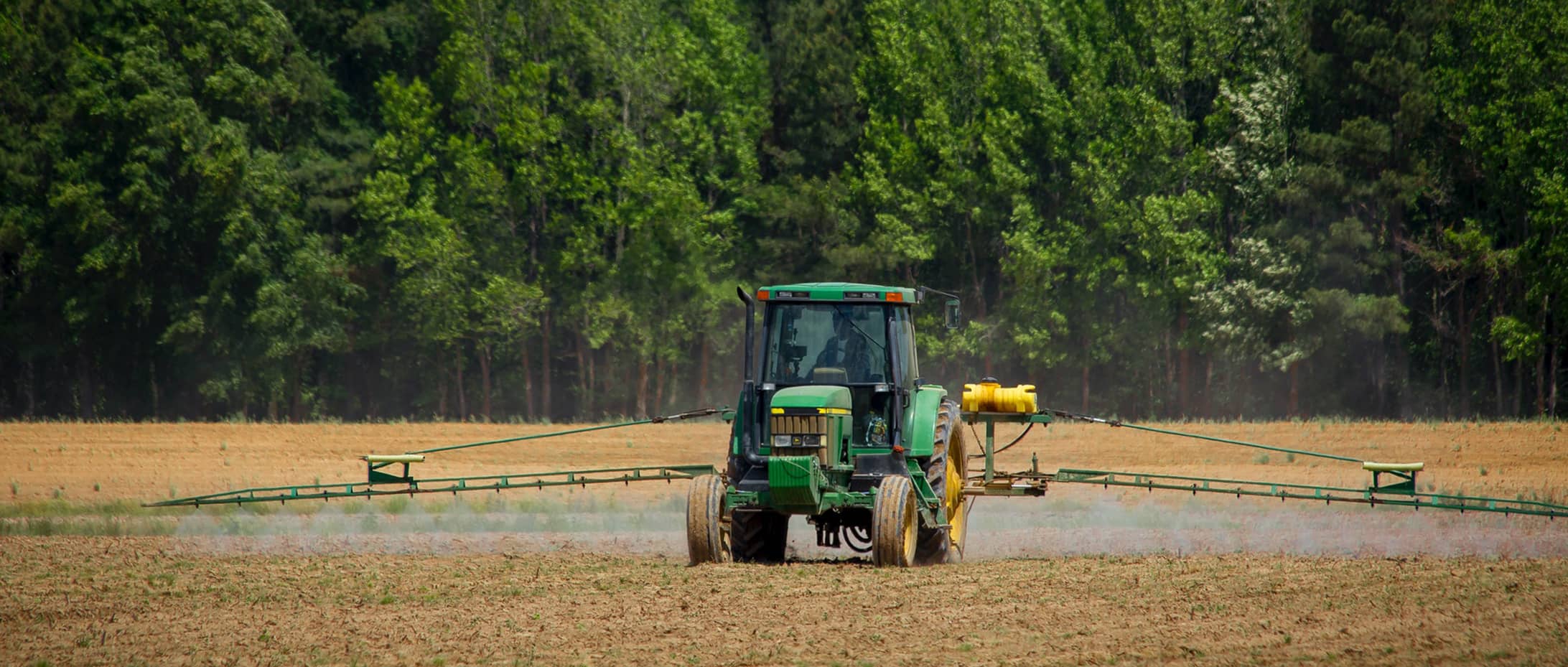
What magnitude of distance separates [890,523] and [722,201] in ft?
138

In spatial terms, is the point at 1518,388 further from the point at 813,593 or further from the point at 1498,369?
the point at 813,593

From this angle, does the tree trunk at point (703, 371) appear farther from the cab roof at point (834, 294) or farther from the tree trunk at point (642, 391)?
the cab roof at point (834, 294)

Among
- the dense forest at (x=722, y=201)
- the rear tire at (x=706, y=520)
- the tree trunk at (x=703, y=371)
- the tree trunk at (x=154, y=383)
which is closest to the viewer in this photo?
the rear tire at (x=706, y=520)

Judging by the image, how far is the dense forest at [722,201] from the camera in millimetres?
46875

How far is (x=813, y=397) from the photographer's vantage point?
15789 mm

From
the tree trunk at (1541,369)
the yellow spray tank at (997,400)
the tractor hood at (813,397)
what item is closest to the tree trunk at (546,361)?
the tree trunk at (1541,369)

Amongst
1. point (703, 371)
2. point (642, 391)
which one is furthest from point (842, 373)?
point (703, 371)

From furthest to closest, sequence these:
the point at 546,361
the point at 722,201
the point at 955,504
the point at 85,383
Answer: the point at 722,201 → the point at 85,383 → the point at 546,361 → the point at 955,504

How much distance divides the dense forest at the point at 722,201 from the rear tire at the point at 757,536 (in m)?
31.7

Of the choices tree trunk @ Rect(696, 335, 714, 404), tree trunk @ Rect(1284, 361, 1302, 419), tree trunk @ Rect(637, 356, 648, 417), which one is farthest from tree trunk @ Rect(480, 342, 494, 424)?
tree trunk @ Rect(1284, 361, 1302, 419)

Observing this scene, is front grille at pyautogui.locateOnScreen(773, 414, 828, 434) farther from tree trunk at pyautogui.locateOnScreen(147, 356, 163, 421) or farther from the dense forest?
tree trunk at pyautogui.locateOnScreen(147, 356, 163, 421)

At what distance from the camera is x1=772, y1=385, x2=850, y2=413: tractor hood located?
51.5 feet

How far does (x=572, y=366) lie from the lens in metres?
58.1

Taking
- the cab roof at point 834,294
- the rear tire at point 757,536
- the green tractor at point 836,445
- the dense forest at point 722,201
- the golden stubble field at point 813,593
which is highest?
the dense forest at point 722,201
